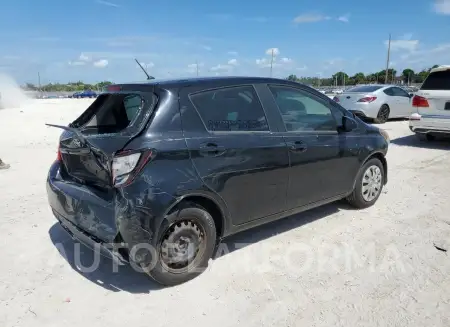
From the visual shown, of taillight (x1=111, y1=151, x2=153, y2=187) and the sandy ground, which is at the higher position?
taillight (x1=111, y1=151, x2=153, y2=187)

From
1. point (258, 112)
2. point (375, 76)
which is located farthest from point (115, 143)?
point (375, 76)

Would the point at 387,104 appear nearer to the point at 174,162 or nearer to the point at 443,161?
the point at 443,161

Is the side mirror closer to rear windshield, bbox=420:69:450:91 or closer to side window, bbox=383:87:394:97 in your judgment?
rear windshield, bbox=420:69:450:91

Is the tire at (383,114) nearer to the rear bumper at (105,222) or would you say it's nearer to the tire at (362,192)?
the tire at (362,192)

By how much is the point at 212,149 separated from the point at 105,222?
3.53 ft

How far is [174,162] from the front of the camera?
315cm

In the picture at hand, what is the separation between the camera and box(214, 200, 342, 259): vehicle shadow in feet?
13.5

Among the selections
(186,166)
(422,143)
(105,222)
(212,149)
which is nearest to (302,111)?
(212,149)

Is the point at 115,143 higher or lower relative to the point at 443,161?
higher

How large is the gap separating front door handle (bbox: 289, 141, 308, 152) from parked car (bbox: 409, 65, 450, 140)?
6136 millimetres

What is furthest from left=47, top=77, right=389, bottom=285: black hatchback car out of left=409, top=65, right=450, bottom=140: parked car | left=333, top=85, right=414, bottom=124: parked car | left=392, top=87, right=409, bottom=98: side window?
left=392, top=87, right=409, bottom=98: side window

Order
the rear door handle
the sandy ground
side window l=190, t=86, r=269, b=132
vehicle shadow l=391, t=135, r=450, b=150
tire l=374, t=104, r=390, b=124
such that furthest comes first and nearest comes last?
tire l=374, t=104, r=390, b=124
vehicle shadow l=391, t=135, r=450, b=150
side window l=190, t=86, r=269, b=132
the rear door handle
the sandy ground

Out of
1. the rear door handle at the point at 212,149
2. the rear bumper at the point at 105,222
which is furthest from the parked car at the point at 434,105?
the rear bumper at the point at 105,222

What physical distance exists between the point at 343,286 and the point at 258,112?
1.80 m
